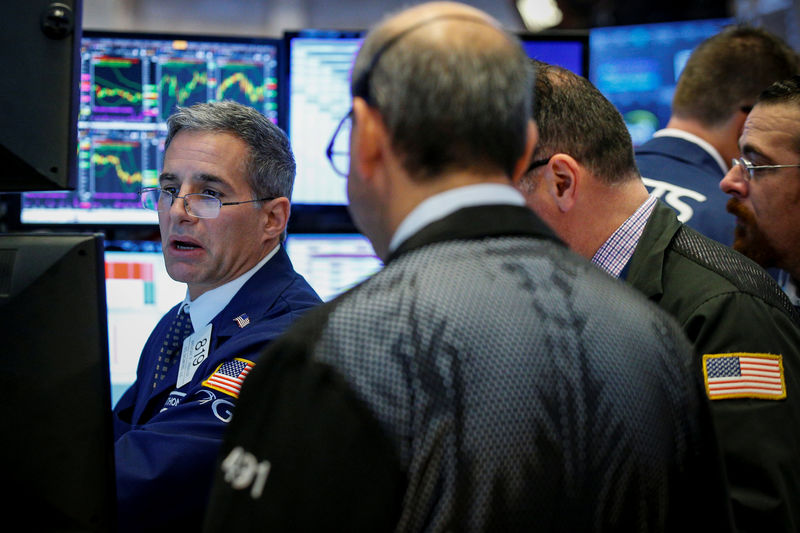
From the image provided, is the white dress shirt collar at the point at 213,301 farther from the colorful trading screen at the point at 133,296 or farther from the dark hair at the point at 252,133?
the colorful trading screen at the point at 133,296

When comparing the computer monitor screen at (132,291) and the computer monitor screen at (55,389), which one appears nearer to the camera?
the computer monitor screen at (55,389)

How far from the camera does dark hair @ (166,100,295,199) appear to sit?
1895 millimetres

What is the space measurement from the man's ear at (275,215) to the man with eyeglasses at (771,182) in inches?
37.3

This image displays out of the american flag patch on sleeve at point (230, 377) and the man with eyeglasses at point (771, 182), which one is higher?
the man with eyeglasses at point (771, 182)

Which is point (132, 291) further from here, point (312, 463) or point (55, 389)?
point (312, 463)

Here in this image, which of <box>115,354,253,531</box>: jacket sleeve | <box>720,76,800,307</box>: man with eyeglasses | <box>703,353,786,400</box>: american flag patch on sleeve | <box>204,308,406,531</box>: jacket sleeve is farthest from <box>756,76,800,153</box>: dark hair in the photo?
<box>204,308,406,531</box>: jacket sleeve

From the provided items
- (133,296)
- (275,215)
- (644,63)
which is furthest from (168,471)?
(644,63)

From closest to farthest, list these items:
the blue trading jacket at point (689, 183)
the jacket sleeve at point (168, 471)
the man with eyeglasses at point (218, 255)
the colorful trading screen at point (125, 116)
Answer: the jacket sleeve at point (168, 471) → the man with eyeglasses at point (218, 255) → the blue trading jacket at point (689, 183) → the colorful trading screen at point (125, 116)

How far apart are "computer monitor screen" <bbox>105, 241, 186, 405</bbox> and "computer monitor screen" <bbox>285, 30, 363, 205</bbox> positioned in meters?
0.47

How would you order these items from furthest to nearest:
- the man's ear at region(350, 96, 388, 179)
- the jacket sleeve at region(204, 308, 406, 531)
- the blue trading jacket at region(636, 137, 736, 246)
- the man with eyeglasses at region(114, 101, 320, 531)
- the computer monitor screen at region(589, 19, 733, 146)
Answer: the computer monitor screen at region(589, 19, 733, 146) → the blue trading jacket at region(636, 137, 736, 246) → the man with eyeglasses at region(114, 101, 320, 531) → the man's ear at region(350, 96, 388, 179) → the jacket sleeve at region(204, 308, 406, 531)

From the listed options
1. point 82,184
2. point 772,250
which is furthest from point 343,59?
point 772,250

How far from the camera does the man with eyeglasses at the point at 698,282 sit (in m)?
1.26

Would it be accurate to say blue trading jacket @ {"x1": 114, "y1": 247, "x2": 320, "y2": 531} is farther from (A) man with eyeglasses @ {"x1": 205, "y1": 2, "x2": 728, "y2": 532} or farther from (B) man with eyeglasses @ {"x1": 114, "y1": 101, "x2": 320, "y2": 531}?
(A) man with eyeglasses @ {"x1": 205, "y1": 2, "x2": 728, "y2": 532}

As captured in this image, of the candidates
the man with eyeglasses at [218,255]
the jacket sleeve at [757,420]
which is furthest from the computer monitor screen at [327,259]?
the jacket sleeve at [757,420]
